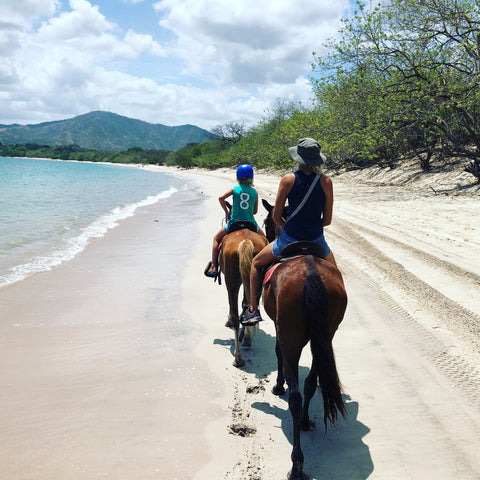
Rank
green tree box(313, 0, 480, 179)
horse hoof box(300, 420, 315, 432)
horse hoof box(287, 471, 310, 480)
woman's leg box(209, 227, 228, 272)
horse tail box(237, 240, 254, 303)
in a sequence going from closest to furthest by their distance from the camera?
1. horse hoof box(287, 471, 310, 480)
2. horse hoof box(300, 420, 315, 432)
3. horse tail box(237, 240, 254, 303)
4. woman's leg box(209, 227, 228, 272)
5. green tree box(313, 0, 480, 179)

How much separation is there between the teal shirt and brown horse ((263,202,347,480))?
2.11 meters

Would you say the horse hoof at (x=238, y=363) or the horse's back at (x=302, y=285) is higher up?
the horse's back at (x=302, y=285)

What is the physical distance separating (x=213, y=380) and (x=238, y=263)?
1522 mm

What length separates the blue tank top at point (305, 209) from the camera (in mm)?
3621

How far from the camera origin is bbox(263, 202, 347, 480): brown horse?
10.5 feet

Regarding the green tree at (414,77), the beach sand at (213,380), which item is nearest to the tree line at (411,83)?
the green tree at (414,77)

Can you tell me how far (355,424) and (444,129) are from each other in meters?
19.2

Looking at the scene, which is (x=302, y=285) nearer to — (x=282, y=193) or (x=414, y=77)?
(x=282, y=193)

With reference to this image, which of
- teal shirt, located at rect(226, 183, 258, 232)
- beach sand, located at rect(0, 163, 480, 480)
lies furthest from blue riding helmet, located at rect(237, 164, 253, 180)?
beach sand, located at rect(0, 163, 480, 480)

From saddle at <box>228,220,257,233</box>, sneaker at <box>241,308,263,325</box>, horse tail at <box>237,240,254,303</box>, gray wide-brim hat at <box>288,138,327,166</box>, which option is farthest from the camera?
saddle at <box>228,220,257,233</box>

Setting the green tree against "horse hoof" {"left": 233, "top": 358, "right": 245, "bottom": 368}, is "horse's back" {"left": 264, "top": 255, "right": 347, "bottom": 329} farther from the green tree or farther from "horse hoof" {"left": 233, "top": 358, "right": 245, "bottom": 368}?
the green tree

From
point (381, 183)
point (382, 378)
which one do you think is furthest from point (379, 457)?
point (381, 183)

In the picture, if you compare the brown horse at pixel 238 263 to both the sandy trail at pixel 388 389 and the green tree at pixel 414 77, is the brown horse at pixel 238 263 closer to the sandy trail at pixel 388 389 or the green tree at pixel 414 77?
the sandy trail at pixel 388 389

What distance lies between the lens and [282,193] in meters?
3.70
